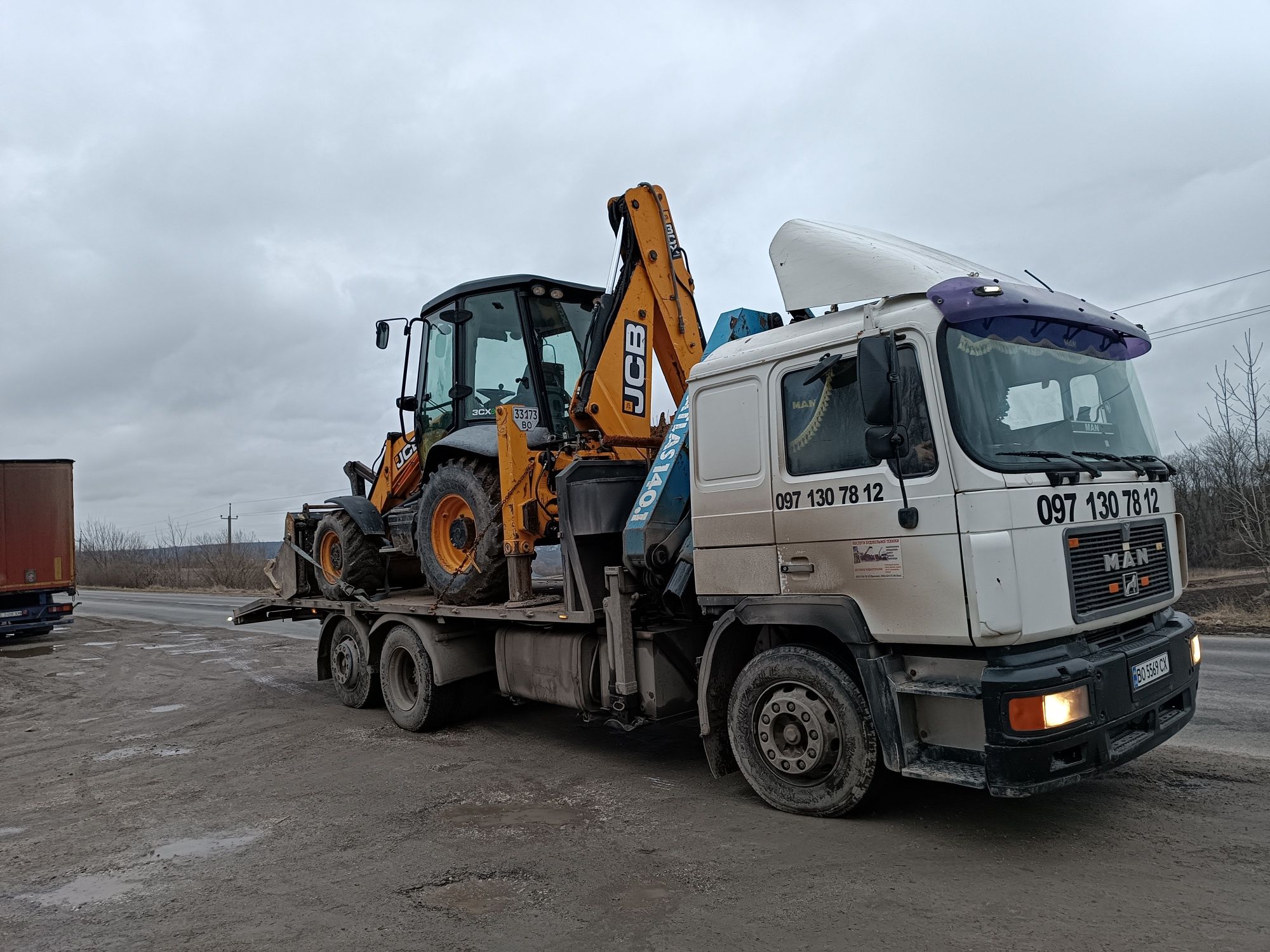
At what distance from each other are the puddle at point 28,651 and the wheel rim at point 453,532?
11.3 metres

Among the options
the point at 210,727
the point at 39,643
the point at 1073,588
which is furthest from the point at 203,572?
the point at 1073,588

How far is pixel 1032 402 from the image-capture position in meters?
4.45

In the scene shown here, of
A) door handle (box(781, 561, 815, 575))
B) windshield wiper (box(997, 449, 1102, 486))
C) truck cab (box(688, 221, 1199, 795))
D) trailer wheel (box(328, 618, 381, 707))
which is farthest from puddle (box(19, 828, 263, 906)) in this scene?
windshield wiper (box(997, 449, 1102, 486))

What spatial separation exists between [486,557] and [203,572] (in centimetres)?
4570

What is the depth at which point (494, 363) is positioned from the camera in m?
8.14

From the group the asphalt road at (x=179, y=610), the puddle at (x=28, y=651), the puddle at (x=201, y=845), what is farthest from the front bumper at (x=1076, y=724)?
the puddle at (x=28, y=651)

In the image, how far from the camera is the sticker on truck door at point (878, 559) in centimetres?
429

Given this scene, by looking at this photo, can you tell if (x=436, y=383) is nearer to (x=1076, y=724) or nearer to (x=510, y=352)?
(x=510, y=352)

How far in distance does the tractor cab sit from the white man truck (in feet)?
8.22

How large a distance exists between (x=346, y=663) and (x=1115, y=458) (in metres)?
7.25

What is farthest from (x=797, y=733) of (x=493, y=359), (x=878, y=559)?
(x=493, y=359)

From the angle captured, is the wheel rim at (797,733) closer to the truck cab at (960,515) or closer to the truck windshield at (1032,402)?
the truck cab at (960,515)

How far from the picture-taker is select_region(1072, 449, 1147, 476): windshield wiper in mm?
4496

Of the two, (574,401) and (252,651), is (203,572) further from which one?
(574,401)
